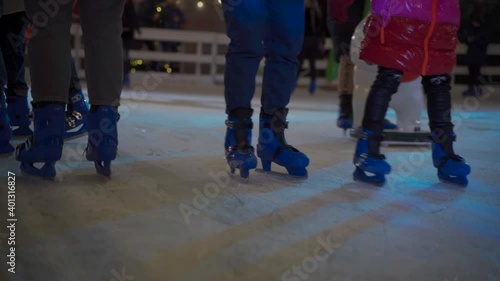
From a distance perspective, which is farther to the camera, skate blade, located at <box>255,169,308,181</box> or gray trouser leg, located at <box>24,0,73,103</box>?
skate blade, located at <box>255,169,308,181</box>

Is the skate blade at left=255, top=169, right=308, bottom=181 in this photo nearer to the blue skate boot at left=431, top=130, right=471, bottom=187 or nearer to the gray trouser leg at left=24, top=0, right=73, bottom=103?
the blue skate boot at left=431, top=130, right=471, bottom=187

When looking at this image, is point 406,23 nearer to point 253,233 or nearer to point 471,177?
point 471,177

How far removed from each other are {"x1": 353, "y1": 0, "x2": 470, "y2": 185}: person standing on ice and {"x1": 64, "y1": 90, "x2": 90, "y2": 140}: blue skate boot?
1162 millimetres

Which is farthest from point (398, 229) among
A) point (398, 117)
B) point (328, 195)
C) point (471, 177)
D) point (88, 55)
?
point (398, 117)

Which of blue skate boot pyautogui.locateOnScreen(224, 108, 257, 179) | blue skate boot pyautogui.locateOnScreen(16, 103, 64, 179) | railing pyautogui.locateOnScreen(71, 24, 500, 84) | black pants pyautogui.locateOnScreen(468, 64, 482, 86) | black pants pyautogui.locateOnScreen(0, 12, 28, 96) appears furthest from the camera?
railing pyautogui.locateOnScreen(71, 24, 500, 84)

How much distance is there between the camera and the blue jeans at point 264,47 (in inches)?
63.2

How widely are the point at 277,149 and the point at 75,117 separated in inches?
37.4

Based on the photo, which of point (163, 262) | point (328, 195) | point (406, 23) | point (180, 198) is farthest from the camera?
point (406, 23)

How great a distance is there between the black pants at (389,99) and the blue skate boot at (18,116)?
4.41ft

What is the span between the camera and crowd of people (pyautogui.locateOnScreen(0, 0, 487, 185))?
1.47m

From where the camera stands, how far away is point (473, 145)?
8.40 ft

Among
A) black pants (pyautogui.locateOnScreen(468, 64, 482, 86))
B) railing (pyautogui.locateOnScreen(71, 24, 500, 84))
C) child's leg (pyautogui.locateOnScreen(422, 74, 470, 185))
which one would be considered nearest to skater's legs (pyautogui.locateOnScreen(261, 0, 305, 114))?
child's leg (pyautogui.locateOnScreen(422, 74, 470, 185))

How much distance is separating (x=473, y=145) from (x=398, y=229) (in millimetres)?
1569

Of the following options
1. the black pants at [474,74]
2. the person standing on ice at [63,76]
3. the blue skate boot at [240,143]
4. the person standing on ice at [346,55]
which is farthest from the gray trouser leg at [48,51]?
the black pants at [474,74]
